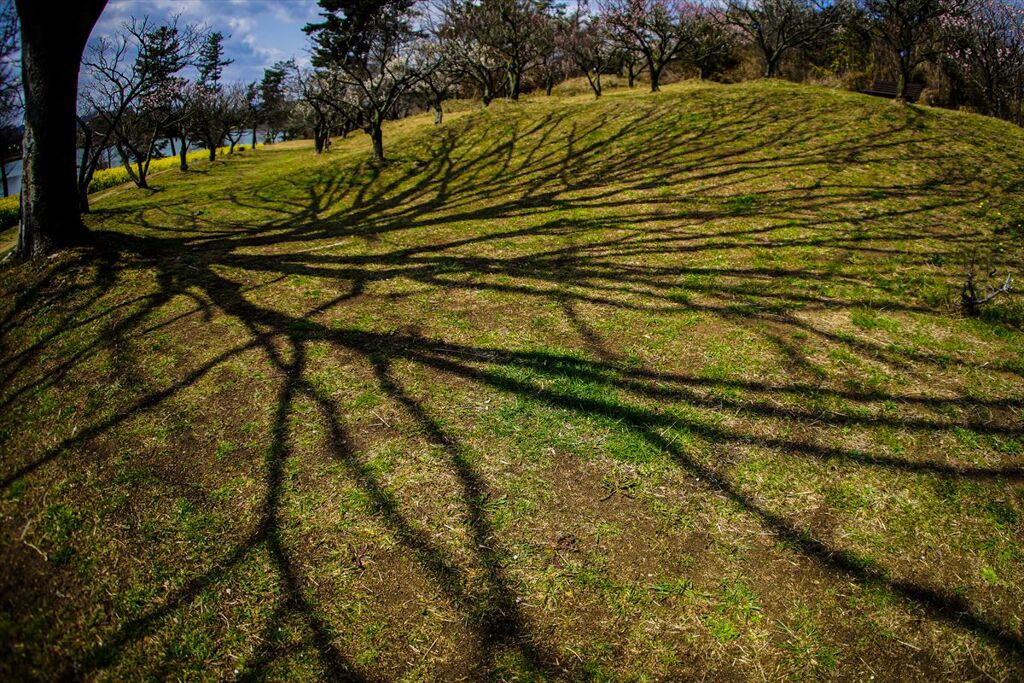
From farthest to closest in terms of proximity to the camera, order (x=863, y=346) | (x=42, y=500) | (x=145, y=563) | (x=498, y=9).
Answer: (x=498, y=9) < (x=863, y=346) < (x=42, y=500) < (x=145, y=563)

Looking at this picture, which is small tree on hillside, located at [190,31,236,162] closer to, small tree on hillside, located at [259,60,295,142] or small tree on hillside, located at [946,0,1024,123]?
small tree on hillside, located at [259,60,295,142]

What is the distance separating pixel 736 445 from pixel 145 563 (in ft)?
10.4

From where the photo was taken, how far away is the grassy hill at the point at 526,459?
6.40 ft

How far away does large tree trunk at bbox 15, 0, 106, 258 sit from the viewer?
5398 millimetres

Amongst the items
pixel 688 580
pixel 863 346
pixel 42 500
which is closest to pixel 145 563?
pixel 42 500

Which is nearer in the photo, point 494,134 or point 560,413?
point 560,413

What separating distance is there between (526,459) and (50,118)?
7.08 meters

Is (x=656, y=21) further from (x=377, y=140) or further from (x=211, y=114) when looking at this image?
(x=211, y=114)

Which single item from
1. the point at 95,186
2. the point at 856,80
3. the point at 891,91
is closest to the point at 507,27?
the point at 891,91

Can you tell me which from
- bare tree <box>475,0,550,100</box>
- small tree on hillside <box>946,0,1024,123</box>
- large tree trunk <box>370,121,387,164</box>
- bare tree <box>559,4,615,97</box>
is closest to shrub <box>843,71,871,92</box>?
small tree on hillside <box>946,0,1024,123</box>

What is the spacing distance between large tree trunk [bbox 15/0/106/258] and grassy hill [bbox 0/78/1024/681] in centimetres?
72

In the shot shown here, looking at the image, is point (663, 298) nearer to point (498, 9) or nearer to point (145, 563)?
point (145, 563)

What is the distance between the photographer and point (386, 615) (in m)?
2.04

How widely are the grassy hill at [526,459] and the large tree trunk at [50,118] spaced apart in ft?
2.35
